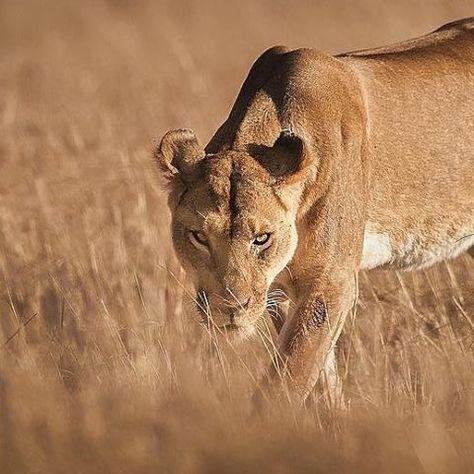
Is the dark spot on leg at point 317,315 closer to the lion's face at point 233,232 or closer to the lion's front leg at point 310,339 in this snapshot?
the lion's front leg at point 310,339

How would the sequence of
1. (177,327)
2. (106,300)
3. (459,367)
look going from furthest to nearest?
(106,300) < (177,327) < (459,367)

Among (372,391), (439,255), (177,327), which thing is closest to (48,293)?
(177,327)

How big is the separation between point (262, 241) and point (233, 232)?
0.14 meters

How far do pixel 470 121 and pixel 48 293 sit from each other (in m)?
2.84

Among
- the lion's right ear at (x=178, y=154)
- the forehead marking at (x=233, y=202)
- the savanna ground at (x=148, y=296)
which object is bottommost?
the savanna ground at (x=148, y=296)

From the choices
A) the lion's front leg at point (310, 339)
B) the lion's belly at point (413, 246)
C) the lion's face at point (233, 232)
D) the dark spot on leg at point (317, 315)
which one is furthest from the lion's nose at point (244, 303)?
the lion's belly at point (413, 246)

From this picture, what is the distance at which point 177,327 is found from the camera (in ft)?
24.9

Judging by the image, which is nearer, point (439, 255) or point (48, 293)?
point (439, 255)

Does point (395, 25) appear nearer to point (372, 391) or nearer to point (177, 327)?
point (177, 327)

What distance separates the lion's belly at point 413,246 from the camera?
22.2ft

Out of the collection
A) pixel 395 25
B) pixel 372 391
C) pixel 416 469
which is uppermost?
pixel 416 469

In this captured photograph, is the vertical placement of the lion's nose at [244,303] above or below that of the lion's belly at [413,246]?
above

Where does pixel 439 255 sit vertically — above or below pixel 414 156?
below

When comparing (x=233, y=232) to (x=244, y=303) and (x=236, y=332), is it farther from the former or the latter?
(x=236, y=332)
